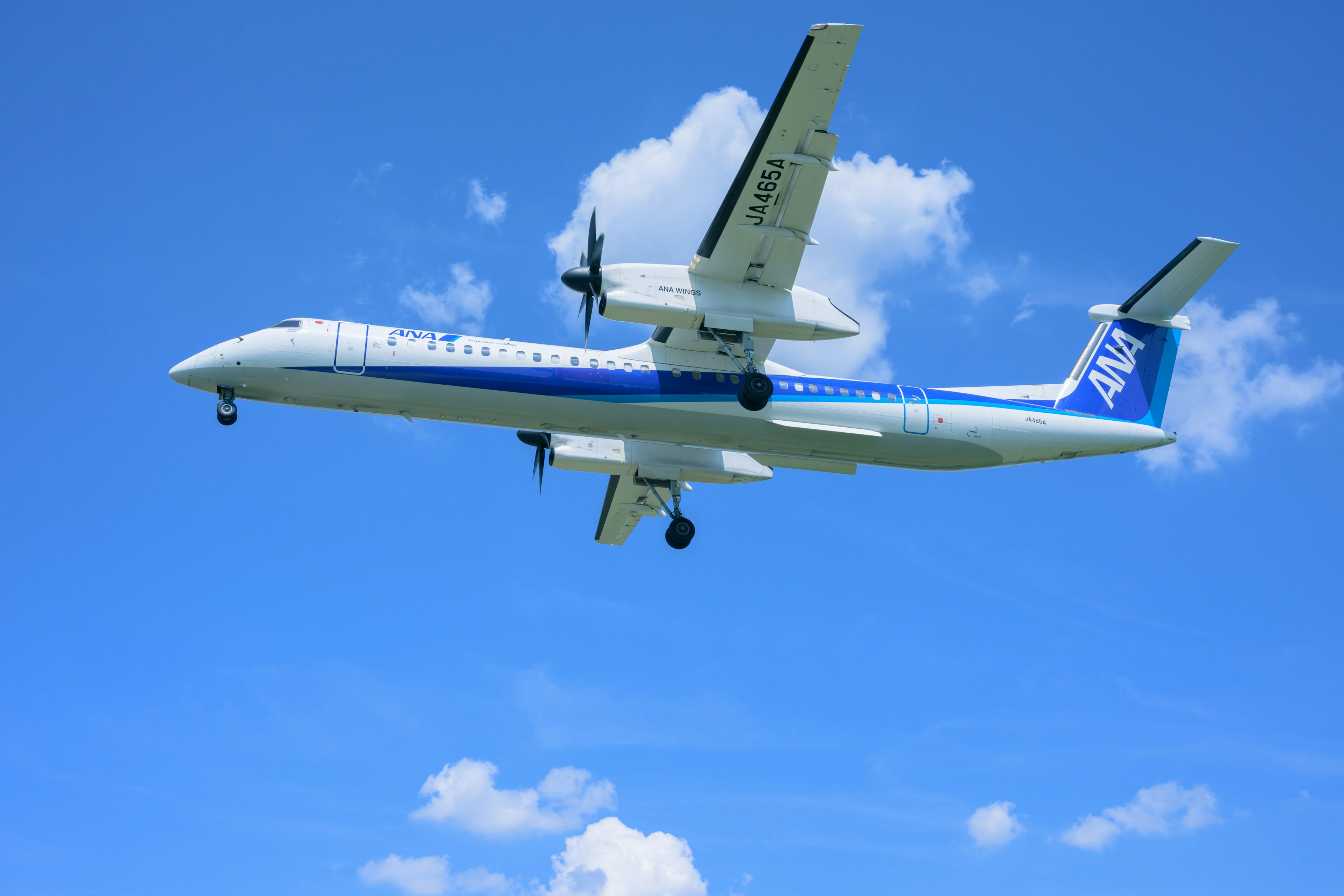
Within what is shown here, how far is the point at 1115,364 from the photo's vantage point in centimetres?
2158

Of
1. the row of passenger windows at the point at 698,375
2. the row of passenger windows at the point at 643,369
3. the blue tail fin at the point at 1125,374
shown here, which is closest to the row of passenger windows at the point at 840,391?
the row of passenger windows at the point at 643,369

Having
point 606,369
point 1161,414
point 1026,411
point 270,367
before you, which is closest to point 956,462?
point 1026,411

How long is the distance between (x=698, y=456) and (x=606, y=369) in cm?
→ 408

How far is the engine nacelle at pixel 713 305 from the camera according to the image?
1786 cm

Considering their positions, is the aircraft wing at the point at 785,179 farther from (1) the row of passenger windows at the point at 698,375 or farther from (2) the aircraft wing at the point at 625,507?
(2) the aircraft wing at the point at 625,507

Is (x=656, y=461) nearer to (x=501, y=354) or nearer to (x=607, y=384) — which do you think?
(x=607, y=384)

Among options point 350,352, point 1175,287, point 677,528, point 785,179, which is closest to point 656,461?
point 677,528

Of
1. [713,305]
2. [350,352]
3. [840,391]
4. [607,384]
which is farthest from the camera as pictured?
[840,391]

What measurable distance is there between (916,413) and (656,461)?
530cm

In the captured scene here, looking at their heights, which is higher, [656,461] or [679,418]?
[656,461]

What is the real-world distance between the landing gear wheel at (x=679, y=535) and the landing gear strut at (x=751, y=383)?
384 cm

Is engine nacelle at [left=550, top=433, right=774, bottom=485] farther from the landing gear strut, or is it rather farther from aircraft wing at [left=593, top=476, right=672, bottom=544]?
the landing gear strut

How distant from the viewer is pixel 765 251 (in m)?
18.1

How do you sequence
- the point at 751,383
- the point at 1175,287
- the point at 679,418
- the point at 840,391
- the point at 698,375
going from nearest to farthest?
the point at 751,383 < the point at 679,418 < the point at 698,375 < the point at 840,391 < the point at 1175,287
